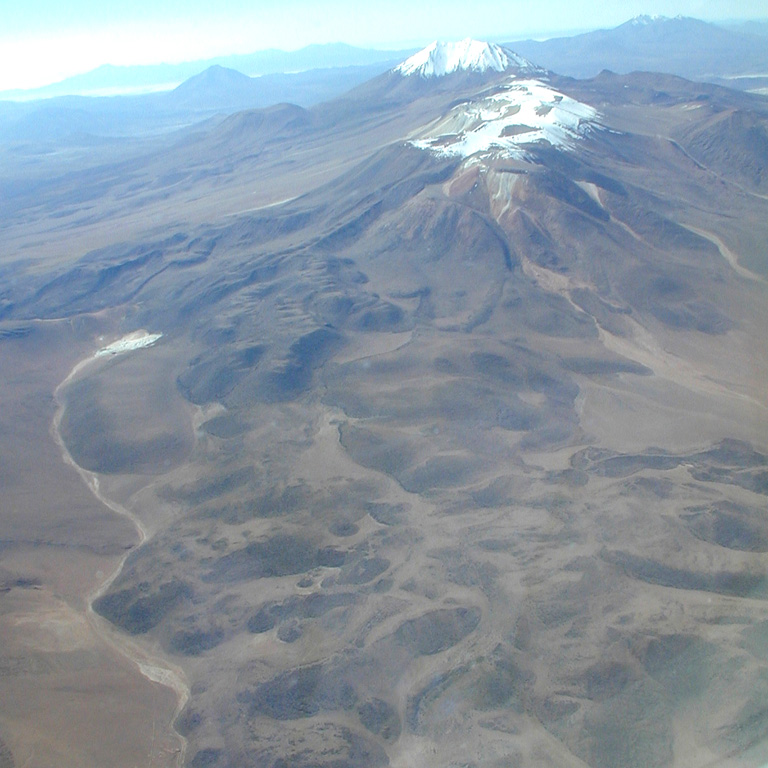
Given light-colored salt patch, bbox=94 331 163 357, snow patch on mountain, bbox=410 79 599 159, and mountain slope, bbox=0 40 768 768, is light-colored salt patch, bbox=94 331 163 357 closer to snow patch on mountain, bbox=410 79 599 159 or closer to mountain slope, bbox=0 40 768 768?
mountain slope, bbox=0 40 768 768

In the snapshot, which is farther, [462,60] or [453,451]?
[462,60]

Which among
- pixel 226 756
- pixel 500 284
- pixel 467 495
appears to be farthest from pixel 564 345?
pixel 226 756

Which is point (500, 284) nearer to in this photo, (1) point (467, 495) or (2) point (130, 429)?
(1) point (467, 495)

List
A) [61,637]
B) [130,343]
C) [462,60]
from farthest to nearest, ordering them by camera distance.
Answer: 1. [462,60]
2. [130,343]
3. [61,637]

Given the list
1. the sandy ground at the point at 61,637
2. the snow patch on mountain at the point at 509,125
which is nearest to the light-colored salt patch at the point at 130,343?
the sandy ground at the point at 61,637

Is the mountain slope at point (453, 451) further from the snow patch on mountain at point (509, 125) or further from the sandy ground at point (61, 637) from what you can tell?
the sandy ground at point (61, 637)

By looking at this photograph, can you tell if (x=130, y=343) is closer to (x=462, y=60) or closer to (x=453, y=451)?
(x=453, y=451)

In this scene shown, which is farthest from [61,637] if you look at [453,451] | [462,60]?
[462,60]
